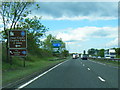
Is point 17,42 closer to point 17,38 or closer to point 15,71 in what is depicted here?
point 17,38

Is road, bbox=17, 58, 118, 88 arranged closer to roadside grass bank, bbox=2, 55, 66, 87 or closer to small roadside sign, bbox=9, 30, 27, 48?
roadside grass bank, bbox=2, 55, 66, 87

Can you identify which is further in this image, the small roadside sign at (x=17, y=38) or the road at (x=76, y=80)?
the small roadside sign at (x=17, y=38)

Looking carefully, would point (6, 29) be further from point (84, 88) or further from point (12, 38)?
point (84, 88)

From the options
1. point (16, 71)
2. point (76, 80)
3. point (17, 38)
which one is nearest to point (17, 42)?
point (17, 38)

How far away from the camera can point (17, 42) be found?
22938 mm

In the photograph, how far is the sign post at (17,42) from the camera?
22.7 meters

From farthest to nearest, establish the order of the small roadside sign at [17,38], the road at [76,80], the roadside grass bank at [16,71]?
1. the small roadside sign at [17,38]
2. the roadside grass bank at [16,71]
3. the road at [76,80]

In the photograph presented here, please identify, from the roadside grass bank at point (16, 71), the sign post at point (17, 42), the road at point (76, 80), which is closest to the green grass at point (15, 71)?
the roadside grass bank at point (16, 71)

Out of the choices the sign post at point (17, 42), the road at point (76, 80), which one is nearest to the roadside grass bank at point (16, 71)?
the road at point (76, 80)

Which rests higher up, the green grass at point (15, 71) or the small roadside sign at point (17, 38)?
the small roadside sign at point (17, 38)

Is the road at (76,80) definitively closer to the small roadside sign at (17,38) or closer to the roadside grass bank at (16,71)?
the roadside grass bank at (16,71)

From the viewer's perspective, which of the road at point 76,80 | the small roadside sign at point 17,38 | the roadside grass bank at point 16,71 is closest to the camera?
the road at point 76,80

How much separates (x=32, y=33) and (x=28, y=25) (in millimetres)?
1746

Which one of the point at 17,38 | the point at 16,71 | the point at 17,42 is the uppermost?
the point at 17,38
